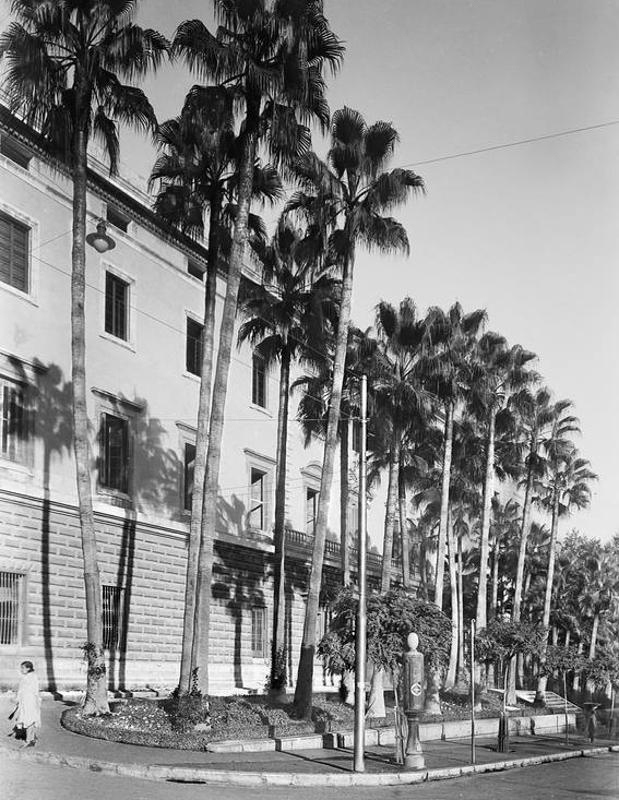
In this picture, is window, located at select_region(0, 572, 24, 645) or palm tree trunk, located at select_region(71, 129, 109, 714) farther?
window, located at select_region(0, 572, 24, 645)

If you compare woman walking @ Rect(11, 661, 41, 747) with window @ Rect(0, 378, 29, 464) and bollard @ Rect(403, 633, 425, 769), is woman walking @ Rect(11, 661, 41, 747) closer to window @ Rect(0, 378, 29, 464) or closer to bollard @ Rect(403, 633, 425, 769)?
bollard @ Rect(403, 633, 425, 769)

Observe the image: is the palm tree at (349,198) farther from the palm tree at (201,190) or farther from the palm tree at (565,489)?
the palm tree at (565,489)

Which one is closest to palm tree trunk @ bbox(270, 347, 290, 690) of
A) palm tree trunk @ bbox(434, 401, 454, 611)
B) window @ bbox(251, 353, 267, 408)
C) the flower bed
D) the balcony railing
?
the flower bed

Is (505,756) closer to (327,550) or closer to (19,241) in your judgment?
(19,241)

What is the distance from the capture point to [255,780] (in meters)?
17.3

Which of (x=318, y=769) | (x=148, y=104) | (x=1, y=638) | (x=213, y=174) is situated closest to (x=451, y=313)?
(x=213, y=174)

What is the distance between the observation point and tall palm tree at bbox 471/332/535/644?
42500mm

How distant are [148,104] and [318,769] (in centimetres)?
1459

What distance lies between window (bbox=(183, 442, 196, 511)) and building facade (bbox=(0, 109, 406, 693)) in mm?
130

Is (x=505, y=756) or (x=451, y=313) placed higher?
(x=451, y=313)

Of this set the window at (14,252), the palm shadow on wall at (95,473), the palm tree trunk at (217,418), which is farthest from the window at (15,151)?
the palm tree trunk at (217,418)

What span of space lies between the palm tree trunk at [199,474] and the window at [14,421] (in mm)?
4619

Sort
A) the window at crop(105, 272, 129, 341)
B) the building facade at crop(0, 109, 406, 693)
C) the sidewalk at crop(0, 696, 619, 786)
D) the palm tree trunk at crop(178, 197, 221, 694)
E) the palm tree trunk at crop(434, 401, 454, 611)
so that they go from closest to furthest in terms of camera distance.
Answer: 1. the sidewalk at crop(0, 696, 619, 786)
2. the palm tree trunk at crop(178, 197, 221, 694)
3. the building facade at crop(0, 109, 406, 693)
4. the window at crop(105, 272, 129, 341)
5. the palm tree trunk at crop(434, 401, 454, 611)

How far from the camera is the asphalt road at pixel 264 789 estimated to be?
14.6 meters
